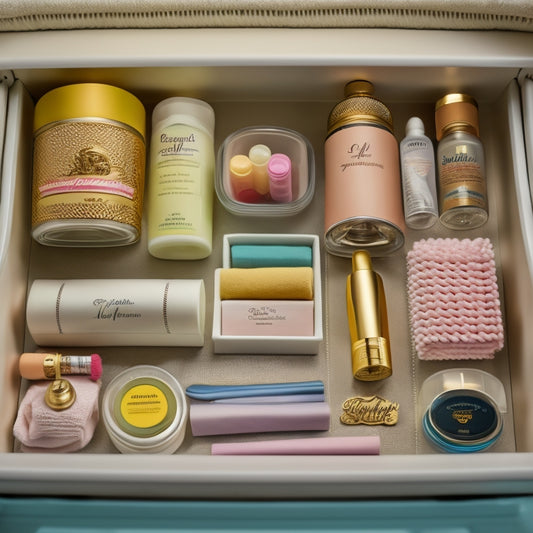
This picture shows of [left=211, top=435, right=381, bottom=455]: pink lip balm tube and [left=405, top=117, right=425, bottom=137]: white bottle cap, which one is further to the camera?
[left=405, top=117, right=425, bottom=137]: white bottle cap

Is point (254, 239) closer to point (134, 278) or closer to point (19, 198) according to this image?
point (134, 278)

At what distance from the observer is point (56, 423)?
0.87 m

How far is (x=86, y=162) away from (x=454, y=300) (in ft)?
1.72

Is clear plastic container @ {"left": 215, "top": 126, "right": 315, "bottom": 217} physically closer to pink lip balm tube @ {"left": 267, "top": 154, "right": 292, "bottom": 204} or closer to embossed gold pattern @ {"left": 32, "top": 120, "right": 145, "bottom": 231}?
pink lip balm tube @ {"left": 267, "top": 154, "right": 292, "bottom": 204}

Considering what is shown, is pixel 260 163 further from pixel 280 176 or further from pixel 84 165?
pixel 84 165

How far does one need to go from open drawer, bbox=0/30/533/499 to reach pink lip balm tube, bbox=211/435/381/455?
1.4 inches

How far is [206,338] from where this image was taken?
971 mm

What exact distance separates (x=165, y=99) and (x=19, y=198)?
25 centimetres

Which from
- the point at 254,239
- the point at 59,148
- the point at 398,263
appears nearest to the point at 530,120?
the point at 398,263

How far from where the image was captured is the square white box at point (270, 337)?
36.1 inches

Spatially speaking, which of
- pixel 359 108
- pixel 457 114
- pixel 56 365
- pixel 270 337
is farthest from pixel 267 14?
pixel 56 365

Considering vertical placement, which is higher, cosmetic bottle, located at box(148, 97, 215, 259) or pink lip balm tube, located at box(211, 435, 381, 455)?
cosmetic bottle, located at box(148, 97, 215, 259)

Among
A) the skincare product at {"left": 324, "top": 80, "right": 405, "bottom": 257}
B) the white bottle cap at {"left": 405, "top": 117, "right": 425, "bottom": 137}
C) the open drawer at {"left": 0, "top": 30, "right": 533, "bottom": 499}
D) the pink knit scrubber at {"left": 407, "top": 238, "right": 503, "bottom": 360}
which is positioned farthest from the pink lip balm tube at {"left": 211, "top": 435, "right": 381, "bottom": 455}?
the white bottle cap at {"left": 405, "top": 117, "right": 425, "bottom": 137}

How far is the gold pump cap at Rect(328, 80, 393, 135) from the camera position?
3.12ft
